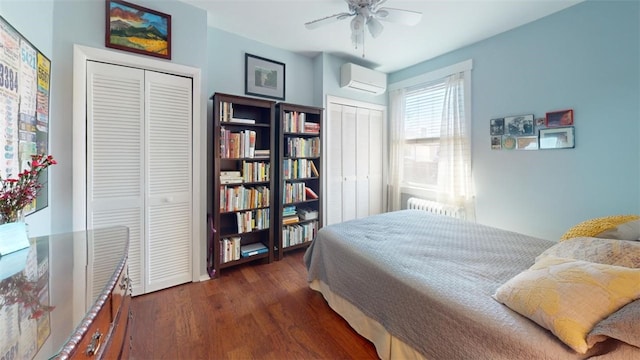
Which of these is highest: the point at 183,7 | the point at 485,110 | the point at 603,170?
the point at 183,7

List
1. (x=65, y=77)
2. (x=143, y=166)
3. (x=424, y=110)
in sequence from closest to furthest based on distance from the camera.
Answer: (x=65, y=77) < (x=143, y=166) < (x=424, y=110)

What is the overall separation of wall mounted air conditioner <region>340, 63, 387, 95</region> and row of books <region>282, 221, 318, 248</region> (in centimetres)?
196

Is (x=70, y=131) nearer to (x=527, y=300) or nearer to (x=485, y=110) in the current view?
(x=527, y=300)

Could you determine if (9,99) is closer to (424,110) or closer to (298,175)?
(298,175)

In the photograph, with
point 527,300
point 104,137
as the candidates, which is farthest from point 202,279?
point 527,300

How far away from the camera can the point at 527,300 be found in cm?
98

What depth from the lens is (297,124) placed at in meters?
2.94

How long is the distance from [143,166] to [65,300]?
1606mm

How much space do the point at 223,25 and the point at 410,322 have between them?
3.12 meters

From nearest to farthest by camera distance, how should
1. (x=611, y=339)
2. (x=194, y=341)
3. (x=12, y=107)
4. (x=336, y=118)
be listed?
(x=611, y=339) < (x=12, y=107) < (x=194, y=341) < (x=336, y=118)

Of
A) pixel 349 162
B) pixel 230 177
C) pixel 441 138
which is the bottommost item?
pixel 230 177

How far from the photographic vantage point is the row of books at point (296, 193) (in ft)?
9.61

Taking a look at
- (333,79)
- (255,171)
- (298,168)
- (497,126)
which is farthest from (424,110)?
(255,171)

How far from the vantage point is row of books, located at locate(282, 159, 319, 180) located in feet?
9.49
